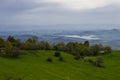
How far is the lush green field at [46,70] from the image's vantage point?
47.2 meters

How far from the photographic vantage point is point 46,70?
5444cm

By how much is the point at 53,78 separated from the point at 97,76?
13805 mm

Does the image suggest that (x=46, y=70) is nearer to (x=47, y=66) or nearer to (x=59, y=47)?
(x=47, y=66)

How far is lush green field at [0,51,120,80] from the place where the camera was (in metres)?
47.2

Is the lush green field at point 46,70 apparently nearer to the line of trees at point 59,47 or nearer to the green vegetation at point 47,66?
the green vegetation at point 47,66

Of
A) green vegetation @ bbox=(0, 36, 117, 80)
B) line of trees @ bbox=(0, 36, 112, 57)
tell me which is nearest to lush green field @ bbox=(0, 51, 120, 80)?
green vegetation @ bbox=(0, 36, 117, 80)

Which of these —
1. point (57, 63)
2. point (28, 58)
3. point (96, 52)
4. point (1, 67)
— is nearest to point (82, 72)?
point (57, 63)

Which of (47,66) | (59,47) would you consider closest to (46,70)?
(47,66)

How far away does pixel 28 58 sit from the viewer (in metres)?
65.2

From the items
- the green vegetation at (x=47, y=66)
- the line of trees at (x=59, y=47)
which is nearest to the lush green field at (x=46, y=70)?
the green vegetation at (x=47, y=66)

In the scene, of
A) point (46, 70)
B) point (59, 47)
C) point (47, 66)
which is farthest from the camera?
point (59, 47)

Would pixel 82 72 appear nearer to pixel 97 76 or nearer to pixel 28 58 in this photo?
pixel 97 76

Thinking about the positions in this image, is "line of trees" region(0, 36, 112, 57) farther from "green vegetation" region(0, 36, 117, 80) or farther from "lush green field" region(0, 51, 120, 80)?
"lush green field" region(0, 51, 120, 80)

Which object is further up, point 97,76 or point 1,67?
point 1,67
